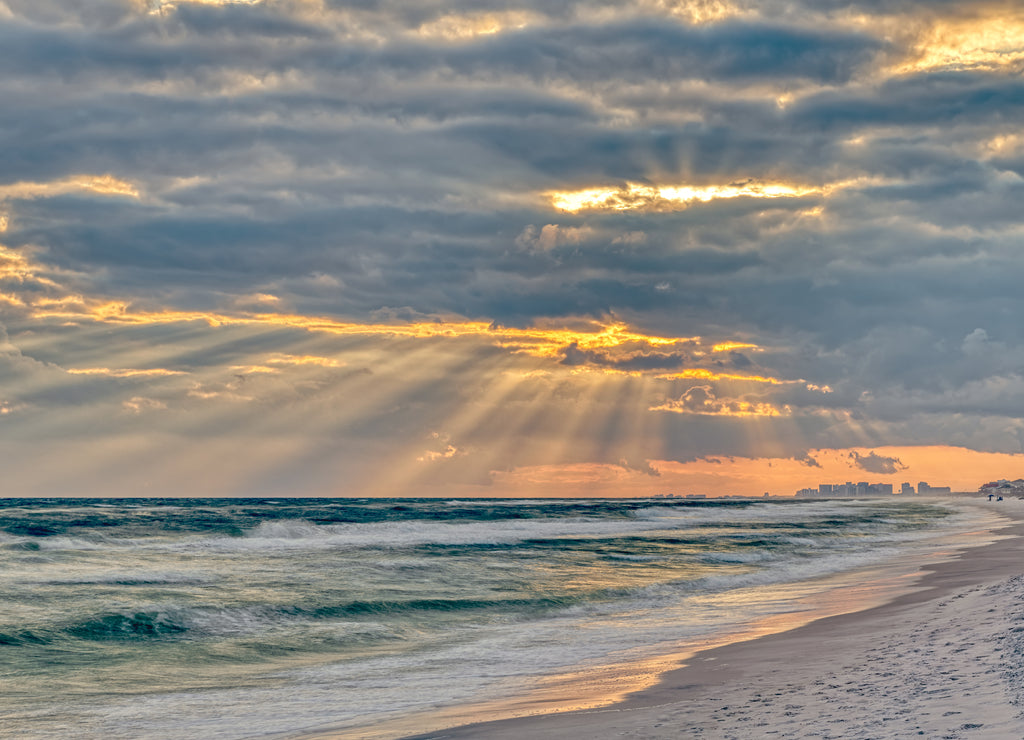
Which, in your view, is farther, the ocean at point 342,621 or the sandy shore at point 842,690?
the ocean at point 342,621

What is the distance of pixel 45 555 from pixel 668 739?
128 feet

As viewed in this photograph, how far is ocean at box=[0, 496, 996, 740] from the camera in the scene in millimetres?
15000

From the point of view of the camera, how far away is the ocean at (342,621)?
1500 cm

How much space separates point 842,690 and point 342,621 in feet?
51.6

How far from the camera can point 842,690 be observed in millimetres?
12094

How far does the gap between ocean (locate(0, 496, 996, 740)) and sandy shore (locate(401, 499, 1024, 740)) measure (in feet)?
6.66

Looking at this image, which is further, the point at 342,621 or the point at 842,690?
the point at 342,621

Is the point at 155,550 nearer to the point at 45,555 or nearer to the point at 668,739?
the point at 45,555

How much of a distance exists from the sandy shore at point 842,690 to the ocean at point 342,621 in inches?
79.9

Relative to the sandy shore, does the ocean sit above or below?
below

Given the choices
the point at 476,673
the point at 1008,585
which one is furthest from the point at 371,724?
the point at 1008,585

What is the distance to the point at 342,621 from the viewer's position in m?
24.7

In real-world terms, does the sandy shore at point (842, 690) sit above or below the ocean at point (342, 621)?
above

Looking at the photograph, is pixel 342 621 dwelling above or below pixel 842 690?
below
